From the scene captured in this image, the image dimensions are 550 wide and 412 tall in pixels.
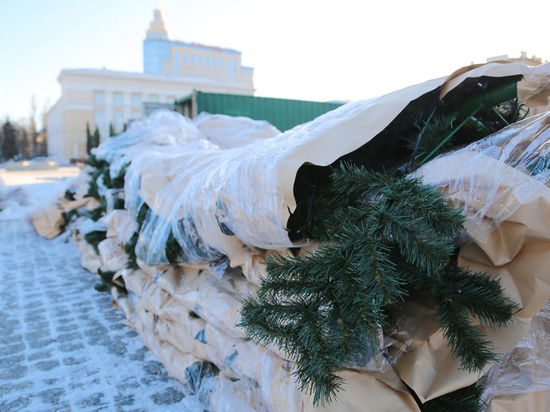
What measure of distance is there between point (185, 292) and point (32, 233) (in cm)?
563

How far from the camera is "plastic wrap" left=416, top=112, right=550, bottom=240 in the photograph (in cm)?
97

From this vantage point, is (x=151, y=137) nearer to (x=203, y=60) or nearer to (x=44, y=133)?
(x=44, y=133)

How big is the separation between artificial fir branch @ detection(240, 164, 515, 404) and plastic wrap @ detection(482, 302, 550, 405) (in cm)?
19

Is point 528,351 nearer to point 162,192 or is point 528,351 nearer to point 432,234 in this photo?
point 432,234

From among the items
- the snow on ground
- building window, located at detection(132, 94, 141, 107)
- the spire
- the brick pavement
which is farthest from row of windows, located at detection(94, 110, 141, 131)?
the spire

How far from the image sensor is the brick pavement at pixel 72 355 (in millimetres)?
2109

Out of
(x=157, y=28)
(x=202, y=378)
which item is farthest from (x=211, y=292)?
(x=157, y=28)

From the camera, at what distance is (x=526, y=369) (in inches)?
43.4

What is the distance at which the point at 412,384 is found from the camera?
106cm

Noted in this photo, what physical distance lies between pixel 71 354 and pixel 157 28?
87296 millimetres

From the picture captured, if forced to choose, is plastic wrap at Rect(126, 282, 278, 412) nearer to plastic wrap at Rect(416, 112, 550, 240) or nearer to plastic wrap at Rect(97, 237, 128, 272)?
plastic wrap at Rect(97, 237, 128, 272)

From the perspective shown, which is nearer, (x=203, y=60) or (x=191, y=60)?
(x=191, y=60)

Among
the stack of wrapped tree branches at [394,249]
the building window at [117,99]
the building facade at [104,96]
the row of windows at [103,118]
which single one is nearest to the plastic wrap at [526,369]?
the stack of wrapped tree branches at [394,249]

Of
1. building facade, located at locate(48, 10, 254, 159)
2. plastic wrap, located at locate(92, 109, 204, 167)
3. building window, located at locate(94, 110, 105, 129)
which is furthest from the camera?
building window, located at locate(94, 110, 105, 129)
